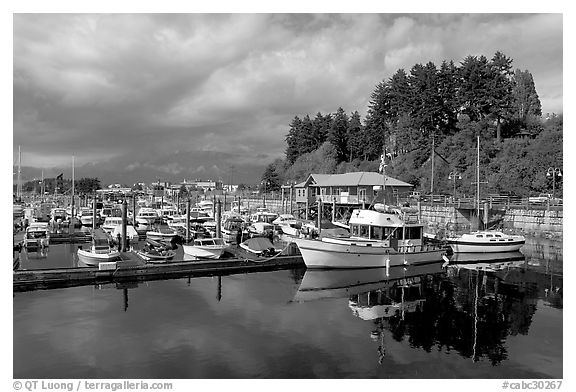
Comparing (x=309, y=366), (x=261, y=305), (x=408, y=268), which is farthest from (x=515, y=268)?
(x=309, y=366)

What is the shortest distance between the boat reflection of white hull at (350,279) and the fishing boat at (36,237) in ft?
87.4

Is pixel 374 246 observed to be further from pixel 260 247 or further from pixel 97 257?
pixel 97 257

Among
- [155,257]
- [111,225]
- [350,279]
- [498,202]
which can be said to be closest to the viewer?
[350,279]

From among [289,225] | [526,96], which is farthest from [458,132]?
[289,225]

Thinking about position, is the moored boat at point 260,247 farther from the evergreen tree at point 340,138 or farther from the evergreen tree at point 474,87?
the evergreen tree at point 340,138

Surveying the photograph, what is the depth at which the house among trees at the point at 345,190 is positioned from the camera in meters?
63.3

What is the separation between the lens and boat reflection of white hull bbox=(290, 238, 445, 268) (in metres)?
31.8

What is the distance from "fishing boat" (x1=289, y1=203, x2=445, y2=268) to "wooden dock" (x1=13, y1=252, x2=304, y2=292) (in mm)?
2830

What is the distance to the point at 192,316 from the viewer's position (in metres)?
21.6

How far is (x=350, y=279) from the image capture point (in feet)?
98.0

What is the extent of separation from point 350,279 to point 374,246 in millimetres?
3721

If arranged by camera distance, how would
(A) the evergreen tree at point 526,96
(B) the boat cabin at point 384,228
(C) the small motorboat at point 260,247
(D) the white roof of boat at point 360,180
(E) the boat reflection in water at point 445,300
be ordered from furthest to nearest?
(A) the evergreen tree at point 526,96, (D) the white roof of boat at point 360,180, (C) the small motorboat at point 260,247, (B) the boat cabin at point 384,228, (E) the boat reflection in water at point 445,300

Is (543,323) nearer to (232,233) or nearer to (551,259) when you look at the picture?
(551,259)

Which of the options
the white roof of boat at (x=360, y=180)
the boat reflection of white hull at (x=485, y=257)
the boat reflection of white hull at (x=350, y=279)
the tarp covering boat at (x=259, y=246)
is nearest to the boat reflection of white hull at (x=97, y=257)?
the tarp covering boat at (x=259, y=246)
